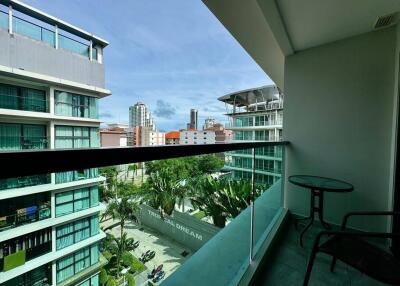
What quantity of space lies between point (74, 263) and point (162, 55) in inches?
1326

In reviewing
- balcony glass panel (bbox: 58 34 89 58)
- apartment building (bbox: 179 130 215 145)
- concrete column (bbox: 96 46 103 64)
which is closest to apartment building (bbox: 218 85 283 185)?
apartment building (bbox: 179 130 215 145)

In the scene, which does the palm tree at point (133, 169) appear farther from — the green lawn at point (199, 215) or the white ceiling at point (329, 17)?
the white ceiling at point (329, 17)

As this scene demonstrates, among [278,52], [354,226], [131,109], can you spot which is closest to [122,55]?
[131,109]

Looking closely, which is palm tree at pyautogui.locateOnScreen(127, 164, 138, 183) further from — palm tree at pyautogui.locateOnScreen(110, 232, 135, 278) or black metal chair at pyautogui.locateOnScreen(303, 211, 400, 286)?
black metal chair at pyautogui.locateOnScreen(303, 211, 400, 286)

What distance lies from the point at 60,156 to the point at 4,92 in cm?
970

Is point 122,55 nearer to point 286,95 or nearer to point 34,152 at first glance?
point 286,95

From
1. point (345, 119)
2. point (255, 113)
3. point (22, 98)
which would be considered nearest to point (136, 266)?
point (345, 119)

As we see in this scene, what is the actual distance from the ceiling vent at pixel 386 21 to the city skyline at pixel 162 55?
5.13ft

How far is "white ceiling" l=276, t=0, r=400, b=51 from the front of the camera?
5.82 feet

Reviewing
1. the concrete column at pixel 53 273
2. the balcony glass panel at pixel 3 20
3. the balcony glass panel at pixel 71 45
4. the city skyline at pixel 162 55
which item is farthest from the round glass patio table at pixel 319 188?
the balcony glass panel at pixel 3 20

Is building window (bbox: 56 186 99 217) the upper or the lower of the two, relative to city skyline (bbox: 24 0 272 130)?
lower

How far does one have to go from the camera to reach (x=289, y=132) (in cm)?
270

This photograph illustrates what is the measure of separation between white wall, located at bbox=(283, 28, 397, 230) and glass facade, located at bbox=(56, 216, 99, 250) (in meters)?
2.49

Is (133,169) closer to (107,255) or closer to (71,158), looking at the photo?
(71,158)
